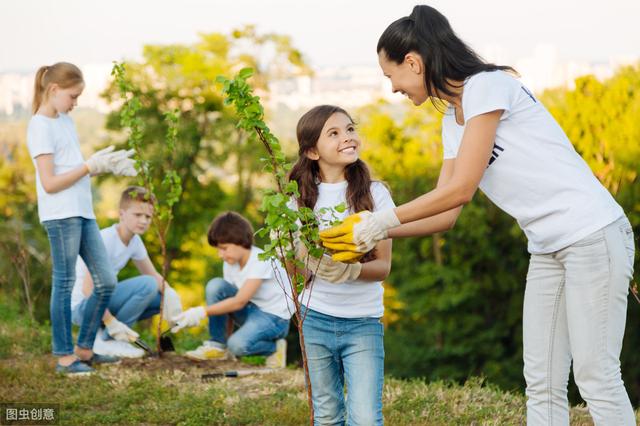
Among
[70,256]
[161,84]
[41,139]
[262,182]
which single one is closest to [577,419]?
[70,256]

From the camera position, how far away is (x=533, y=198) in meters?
2.45

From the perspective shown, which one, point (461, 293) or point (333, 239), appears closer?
point (333, 239)

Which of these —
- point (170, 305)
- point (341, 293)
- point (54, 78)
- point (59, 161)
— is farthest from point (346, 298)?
point (170, 305)

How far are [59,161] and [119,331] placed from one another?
1289 millimetres

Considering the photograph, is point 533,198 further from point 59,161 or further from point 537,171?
point 59,161

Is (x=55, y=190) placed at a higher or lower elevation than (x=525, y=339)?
higher

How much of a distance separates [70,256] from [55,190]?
0.40 m

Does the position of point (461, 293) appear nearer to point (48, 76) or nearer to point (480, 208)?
point (480, 208)

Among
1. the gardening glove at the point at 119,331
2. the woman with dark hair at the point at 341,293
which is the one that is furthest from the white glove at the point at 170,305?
the woman with dark hair at the point at 341,293

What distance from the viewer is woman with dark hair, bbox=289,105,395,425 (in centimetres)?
281

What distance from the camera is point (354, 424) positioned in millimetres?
2811

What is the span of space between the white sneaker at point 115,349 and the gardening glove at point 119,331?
7cm

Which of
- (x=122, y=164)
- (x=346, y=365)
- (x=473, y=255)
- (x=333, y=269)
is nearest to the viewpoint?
(x=333, y=269)

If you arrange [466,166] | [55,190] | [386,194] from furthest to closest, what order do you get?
[55,190] < [386,194] < [466,166]
